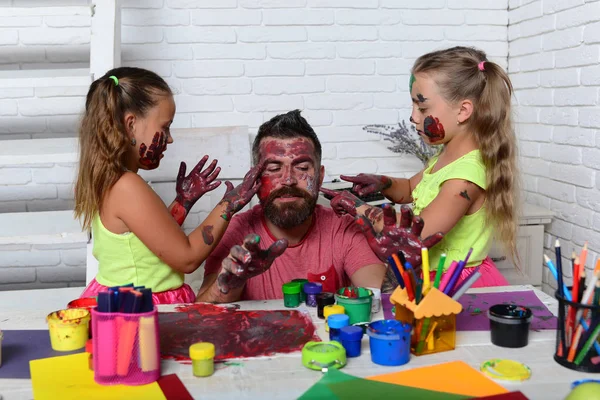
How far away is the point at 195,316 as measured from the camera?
1518 millimetres

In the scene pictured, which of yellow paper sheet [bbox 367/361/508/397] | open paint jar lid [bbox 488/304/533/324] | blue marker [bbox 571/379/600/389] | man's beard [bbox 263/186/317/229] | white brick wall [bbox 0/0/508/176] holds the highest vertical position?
white brick wall [bbox 0/0/508/176]

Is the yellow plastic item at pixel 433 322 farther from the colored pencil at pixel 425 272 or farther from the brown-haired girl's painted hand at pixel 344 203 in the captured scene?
the brown-haired girl's painted hand at pixel 344 203

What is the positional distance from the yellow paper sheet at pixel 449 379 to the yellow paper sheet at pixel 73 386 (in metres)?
0.42

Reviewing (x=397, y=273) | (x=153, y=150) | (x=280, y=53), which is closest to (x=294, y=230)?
(x=153, y=150)

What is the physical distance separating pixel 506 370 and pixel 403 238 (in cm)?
48

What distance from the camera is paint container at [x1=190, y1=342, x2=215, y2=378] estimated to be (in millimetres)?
1204

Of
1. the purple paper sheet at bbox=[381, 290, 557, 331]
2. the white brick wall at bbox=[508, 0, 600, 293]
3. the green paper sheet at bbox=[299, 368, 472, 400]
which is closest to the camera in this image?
the green paper sheet at bbox=[299, 368, 472, 400]

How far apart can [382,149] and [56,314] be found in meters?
2.31

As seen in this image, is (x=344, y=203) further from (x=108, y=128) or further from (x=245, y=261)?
(x=108, y=128)

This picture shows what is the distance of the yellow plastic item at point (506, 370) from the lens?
1.18 metres

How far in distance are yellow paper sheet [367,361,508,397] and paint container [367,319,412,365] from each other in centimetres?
3

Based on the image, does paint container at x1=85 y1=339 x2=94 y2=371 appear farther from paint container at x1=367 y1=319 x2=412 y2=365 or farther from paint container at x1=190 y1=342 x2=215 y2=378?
paint container at x1=367 y1=319 x2=412 y2=365

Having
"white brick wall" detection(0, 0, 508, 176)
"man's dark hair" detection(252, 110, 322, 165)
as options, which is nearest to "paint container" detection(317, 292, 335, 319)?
"man's dark hair" detection(252, 110, 322, 165)

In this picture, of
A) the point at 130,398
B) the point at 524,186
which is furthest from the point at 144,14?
the point at 130,398
